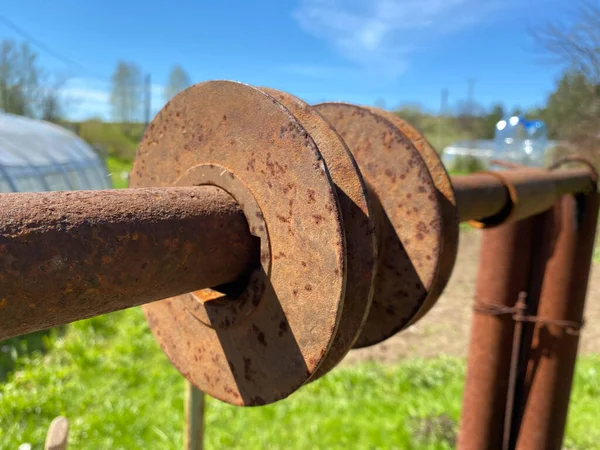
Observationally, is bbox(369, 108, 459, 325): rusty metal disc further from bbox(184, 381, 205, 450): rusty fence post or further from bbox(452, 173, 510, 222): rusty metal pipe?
bbox(184, 381, 205, 450): rusty fence post

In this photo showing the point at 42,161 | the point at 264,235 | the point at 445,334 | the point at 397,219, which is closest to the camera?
the point at 264,235

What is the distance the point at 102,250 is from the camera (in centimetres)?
54

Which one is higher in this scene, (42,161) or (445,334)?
(42,161)

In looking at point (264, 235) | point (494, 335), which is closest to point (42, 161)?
point (494, 335)

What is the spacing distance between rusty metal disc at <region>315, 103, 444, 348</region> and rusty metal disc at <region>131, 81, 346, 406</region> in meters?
0.33

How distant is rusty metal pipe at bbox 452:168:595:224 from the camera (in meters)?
1.17

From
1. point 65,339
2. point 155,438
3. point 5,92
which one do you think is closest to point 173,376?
point 155,438

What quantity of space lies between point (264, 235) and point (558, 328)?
5.13 feet

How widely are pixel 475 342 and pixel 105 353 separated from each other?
206 inches

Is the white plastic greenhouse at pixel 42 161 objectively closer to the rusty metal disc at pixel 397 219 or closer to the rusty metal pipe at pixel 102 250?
the rusty metal disc at pixel 397 219

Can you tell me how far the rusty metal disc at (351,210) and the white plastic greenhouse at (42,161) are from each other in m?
5.98

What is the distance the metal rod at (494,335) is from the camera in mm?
1821

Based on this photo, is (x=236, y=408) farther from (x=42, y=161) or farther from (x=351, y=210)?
(x=42, y=161)

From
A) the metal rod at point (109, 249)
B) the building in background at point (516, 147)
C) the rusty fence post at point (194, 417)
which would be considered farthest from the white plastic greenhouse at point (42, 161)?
the building in background at point (516, 147)
